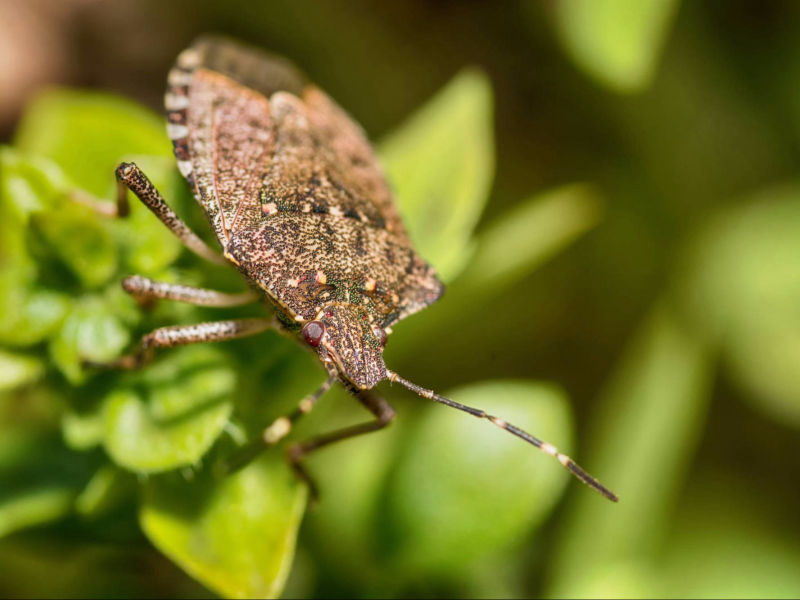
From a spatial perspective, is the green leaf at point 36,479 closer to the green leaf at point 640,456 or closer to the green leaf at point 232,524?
the green leaf at point 232,524

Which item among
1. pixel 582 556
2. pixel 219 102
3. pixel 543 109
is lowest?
pixel 582 556

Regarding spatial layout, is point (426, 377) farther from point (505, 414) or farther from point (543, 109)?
point (543, 109)

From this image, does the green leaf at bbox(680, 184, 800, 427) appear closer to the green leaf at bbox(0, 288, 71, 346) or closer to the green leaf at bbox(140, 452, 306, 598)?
the green leaf at bbox(140, 452, 306, 598)

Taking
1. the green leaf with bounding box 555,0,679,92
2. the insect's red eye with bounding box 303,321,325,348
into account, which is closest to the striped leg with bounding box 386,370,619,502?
the insect's red eye with bounding box 303,321,325,348

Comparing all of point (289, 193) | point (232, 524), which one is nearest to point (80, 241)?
point (289, 193)

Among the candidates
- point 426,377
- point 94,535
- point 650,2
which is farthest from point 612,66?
point 94,535

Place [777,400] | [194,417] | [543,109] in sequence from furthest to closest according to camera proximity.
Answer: [543,109]
[777,400]
[194,417]

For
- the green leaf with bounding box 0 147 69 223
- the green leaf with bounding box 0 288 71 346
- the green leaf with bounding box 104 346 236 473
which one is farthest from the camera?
the green leaf with bounding box 0 147 69 223
